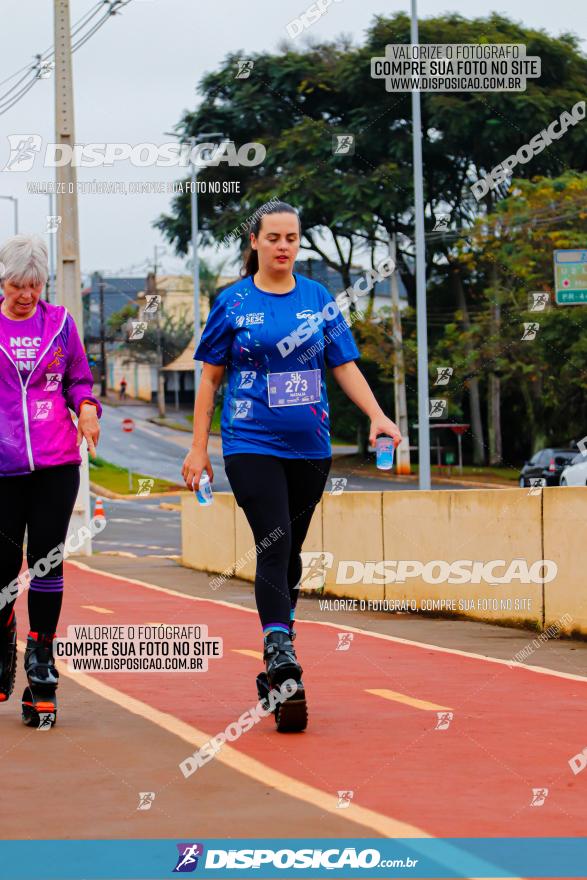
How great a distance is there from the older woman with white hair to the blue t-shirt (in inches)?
21.1

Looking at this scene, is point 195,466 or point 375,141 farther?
point 375,141

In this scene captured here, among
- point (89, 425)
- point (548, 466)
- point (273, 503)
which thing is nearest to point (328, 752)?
point (273, 503)

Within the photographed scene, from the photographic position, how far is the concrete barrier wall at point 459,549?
10133 millimetres

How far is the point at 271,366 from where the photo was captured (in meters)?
6.37

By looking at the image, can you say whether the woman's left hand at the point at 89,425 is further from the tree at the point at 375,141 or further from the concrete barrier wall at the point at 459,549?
the tree at the point at 375,141

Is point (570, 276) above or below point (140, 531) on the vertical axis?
above

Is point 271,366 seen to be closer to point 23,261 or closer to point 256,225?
point 256,225

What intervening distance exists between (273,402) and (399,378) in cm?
4773

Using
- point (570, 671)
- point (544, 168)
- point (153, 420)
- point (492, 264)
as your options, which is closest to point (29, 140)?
point (570, 671)

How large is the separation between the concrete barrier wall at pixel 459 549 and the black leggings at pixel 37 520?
4.27 meters

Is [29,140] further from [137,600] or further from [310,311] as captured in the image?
[310,311]

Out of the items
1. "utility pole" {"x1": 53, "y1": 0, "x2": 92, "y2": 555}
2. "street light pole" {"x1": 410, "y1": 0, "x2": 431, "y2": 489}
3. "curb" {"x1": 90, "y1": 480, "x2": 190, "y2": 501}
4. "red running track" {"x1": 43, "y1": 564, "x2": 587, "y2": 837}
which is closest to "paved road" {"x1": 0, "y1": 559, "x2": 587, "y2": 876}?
"red running track" {"x1": 43, "y1": 564, "x2": 587, "y2": 837}

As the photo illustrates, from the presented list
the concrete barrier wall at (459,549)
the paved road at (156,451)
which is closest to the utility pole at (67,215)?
the concrete barrier wall at (459,549)

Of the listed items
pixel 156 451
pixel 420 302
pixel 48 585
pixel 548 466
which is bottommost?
pixel 156 451
